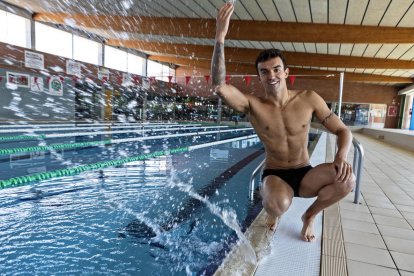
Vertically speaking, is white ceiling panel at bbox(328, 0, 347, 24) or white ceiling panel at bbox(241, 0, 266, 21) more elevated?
white ceiling panel at bbox(241, 0, 266, 21)

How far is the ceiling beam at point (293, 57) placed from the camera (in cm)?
1152

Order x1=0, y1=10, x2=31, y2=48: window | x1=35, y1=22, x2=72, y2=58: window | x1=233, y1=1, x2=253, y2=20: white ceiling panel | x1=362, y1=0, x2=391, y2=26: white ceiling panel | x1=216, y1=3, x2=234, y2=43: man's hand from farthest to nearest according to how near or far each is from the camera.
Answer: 1. x1=35, y1=22, x2=72, y2=58: window
2. x1=0, y1=10, x2=31, y2=48: window
3. x1=233, y1=1, x2=253, y2=20: white ceiling panel
4. x1=362, y1=0, x2=391, y2=26: white ceiling panel
5. x1=216, y1=3, x2=234, y2=43: man's hand

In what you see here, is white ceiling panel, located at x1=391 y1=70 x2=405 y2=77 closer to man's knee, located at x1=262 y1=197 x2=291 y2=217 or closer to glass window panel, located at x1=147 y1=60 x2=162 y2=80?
glass window panel, located at x1=147 y1=60 x2=162 y2=80

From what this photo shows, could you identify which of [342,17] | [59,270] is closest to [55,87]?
[342,17]

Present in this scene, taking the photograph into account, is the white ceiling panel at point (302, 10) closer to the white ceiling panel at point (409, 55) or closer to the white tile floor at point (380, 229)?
the white ceiling panel at point (409, 55)

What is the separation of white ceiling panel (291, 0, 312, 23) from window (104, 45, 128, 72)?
1080 centimetres

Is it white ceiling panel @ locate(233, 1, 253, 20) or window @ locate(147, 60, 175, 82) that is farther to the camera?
window @ locate(147, 60, 175, 82)

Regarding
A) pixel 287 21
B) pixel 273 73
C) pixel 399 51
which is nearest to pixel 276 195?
pixel 273 73

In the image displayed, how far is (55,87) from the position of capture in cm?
1303

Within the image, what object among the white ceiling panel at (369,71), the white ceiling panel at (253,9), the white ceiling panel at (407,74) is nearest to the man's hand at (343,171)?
the white ceiling panel at (253,9)

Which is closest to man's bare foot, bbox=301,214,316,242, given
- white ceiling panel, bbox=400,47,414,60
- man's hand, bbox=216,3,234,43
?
man's hand, bbox=216,3,234,43

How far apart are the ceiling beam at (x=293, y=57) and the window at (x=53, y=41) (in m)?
2.39

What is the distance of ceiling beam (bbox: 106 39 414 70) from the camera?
1152 centimetres

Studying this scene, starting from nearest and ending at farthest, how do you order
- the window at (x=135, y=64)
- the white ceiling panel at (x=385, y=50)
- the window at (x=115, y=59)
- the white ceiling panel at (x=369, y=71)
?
the white ceiling panel at (x=385, y=50) → the white ceiling panel at (x=369, y=71) → the window at (x=115, y=59) → the window at (x=135, y=64)
